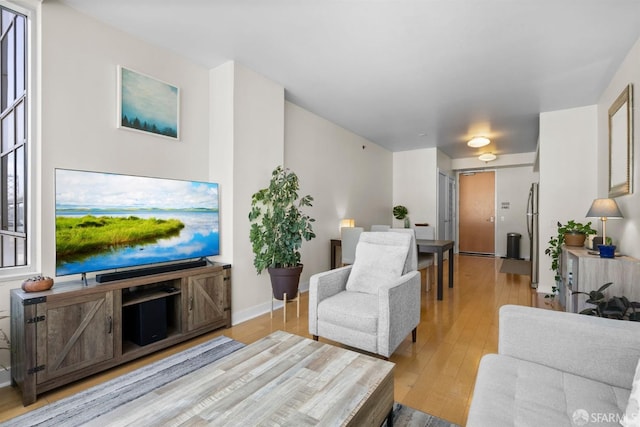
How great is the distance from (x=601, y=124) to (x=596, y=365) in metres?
3.83

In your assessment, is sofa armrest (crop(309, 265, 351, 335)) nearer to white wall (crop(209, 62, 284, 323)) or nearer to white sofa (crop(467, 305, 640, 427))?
white wall (crop(209, 62, 284, 323))

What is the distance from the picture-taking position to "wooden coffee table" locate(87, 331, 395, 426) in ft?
3.60

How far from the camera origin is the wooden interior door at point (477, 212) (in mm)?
7762

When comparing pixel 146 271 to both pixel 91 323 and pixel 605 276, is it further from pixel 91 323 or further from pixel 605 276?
pixel 605 276

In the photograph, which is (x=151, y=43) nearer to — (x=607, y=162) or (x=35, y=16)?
(x=35, y=16)

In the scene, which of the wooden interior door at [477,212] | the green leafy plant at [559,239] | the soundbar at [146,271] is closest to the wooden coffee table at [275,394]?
the soundbar at [146,271]

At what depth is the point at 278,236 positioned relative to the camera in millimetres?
3113

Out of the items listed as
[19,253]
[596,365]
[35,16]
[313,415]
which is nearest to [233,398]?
[313,415]

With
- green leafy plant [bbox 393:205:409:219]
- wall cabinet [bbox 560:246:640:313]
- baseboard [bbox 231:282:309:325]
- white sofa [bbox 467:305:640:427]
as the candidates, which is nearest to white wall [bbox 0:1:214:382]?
baseboard [bbox 231:282:309:325]

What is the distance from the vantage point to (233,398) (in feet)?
3.98

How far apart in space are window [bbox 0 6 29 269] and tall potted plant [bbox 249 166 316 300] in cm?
173

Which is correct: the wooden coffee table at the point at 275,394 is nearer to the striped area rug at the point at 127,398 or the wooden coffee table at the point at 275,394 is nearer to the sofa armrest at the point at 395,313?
the striped area rug at the point at 127,398

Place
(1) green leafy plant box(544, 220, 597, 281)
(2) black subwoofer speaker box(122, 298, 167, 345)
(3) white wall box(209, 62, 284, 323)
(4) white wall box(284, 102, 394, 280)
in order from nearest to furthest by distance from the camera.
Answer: (2) black subwoofer speaker box(122, 298, 167, 345) → (3) white wall box(209, 62, 284, 323) → (1) green leafy plant box(544, 220, 597, 281) → (4) white wall box(284, 102, 394, 280)

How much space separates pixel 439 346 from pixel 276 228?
1.84 metres
